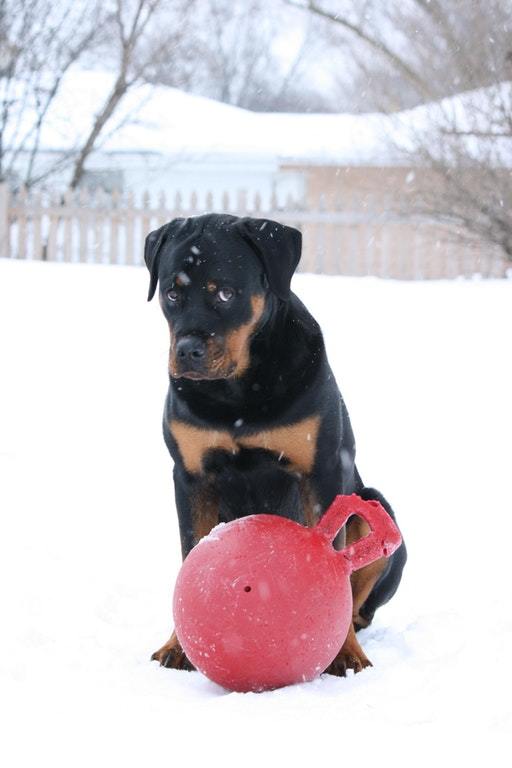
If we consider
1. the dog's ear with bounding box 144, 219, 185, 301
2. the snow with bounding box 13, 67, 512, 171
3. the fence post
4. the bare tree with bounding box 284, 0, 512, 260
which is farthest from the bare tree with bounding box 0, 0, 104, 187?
the dog's ear with bounding box 144, 219, 185, 301

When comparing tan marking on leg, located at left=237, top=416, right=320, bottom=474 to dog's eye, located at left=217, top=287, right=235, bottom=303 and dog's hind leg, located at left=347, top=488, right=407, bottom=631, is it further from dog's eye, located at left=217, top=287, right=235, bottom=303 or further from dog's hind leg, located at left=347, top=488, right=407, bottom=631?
dog's hind leg, located at left=347, top=488, right=407, bottom=631

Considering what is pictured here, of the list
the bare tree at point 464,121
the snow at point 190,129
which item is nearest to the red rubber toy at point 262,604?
the bare tree at point 464,121

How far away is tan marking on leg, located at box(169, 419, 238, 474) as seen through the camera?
3682 mm

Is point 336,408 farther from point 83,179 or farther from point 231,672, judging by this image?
point 83,179

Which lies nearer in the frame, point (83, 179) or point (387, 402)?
point (387, 402)

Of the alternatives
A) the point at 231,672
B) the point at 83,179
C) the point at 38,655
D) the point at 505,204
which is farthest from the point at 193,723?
the point at 83,179

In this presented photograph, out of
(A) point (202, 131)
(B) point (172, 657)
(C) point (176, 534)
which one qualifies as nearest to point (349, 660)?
(B) point (172, 657)

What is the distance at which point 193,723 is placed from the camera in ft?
9.10

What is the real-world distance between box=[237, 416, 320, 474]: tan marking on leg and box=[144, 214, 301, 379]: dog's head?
0.76 feet

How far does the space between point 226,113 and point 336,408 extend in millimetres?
22897

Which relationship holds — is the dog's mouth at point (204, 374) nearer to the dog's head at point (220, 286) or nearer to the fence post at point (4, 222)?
the dog's head at point (220, 286)

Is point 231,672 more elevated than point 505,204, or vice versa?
point 505,204

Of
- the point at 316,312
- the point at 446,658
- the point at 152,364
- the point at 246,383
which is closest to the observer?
the point at 446,658

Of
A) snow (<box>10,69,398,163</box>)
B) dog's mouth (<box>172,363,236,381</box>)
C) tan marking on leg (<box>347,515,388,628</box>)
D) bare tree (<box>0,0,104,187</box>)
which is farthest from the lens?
snow (<box>10,69,398,163</box>)
